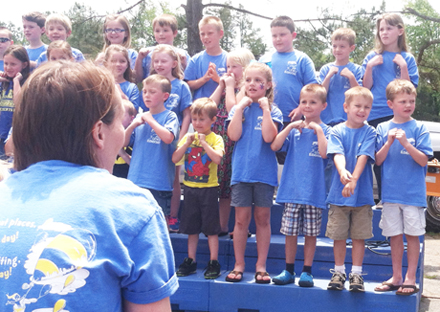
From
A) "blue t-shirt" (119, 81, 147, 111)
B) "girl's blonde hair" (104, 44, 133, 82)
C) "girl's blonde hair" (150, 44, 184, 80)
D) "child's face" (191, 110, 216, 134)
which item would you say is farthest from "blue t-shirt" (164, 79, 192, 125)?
"child's face" (191, 110, 216, 134)

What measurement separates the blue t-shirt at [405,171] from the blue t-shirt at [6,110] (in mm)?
3892

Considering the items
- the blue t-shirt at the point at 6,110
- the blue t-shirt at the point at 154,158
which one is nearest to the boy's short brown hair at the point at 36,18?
the blue t-shirt at the point at 6,110

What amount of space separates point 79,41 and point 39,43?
7.58 metres

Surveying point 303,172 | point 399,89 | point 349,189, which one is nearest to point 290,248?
point 303,172

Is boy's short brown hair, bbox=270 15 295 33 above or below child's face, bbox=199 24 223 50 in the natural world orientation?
above

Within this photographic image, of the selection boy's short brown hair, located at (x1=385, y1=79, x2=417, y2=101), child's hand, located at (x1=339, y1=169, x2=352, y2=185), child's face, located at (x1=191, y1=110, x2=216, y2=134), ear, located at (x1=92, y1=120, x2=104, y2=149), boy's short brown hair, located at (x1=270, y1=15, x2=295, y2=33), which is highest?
boy's short brown hair, located at (x1=270, y1=15, x2=295, y2=33)

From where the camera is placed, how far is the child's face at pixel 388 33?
529 centimetres

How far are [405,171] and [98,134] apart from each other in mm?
3486

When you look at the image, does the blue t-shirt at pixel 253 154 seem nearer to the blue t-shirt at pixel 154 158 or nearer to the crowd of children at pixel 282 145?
the crowd of children at pixel 282 145

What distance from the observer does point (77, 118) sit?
4.25 feet

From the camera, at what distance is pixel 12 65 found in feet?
18.5

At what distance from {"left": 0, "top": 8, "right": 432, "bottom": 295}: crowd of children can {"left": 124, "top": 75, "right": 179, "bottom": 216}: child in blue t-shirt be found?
1 cm

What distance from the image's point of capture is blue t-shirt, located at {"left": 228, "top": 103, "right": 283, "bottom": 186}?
4504mm

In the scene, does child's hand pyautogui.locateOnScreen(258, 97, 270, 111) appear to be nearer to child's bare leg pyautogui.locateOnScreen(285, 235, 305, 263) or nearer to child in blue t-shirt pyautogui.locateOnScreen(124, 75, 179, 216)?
child in blue t-shirt pyautogui.locateOnScreen(124, 75, 179, 216)
